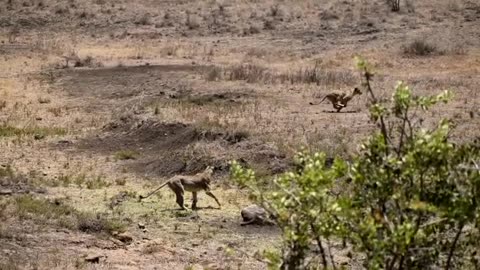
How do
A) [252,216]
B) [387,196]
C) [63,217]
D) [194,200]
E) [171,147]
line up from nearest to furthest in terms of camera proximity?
[387,196] < [63,217] < [252,216] < [194,200] < [171,147]

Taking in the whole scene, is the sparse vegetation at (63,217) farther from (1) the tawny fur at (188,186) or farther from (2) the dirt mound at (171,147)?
(2) the dirt mound at (171,147)

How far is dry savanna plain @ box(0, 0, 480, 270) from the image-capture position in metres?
11.1

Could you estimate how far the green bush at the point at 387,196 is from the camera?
4551 mm

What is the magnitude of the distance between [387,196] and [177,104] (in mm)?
15367

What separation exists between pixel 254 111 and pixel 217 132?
8.71 ft

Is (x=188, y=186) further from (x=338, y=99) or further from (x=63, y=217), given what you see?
(x=338, y=99)

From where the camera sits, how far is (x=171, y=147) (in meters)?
16.4

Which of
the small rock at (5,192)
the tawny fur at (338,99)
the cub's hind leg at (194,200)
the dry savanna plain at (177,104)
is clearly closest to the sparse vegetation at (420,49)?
the dry savanna plain at (177,104)

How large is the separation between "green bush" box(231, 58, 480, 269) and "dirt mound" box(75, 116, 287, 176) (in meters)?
9.45

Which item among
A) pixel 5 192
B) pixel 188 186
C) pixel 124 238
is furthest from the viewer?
pixel 5 192

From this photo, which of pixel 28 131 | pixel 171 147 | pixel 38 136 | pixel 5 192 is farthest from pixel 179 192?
pixel 28 131

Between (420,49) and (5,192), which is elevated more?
(5,192)

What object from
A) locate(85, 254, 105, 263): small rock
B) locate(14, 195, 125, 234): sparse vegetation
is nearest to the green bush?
locate(85, 254, 105, 263): small rock

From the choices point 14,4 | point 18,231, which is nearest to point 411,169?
point 18,231
